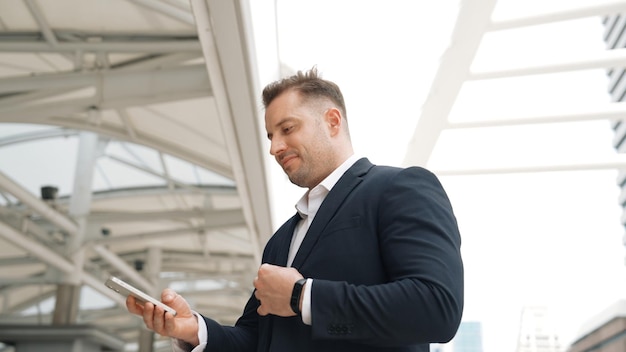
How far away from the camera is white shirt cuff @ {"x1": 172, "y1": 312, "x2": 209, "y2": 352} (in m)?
1.98

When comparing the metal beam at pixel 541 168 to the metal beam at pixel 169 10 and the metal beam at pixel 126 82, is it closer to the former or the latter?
the metal beam at pixel 126 82

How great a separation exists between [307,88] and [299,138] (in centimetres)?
18

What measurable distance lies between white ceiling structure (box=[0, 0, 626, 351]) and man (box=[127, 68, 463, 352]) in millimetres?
2323

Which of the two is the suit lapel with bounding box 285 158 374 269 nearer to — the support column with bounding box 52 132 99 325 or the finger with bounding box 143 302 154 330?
the finger with bounding box 143 302 154 330

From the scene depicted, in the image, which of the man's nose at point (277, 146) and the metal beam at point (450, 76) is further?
the metal beam at point (450, 76)

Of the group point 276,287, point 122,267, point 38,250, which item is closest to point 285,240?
point 276,287

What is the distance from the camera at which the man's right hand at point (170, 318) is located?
75.3 inches

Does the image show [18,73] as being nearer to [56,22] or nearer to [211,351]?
[56,22]

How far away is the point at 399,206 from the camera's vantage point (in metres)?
1.74

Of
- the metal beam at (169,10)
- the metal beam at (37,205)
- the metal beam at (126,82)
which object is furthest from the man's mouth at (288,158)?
the metal beam at (37,205)

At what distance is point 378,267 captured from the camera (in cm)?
172

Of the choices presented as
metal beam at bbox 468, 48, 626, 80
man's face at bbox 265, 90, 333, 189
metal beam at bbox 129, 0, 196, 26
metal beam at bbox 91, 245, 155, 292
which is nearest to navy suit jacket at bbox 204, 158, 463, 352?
man's face at bbox 265, 90, 333, 189

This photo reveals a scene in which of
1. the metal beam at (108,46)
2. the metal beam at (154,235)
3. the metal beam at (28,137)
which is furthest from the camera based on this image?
the metal beam at (28,137)

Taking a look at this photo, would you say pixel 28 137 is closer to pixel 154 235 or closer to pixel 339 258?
pixel 154 235
